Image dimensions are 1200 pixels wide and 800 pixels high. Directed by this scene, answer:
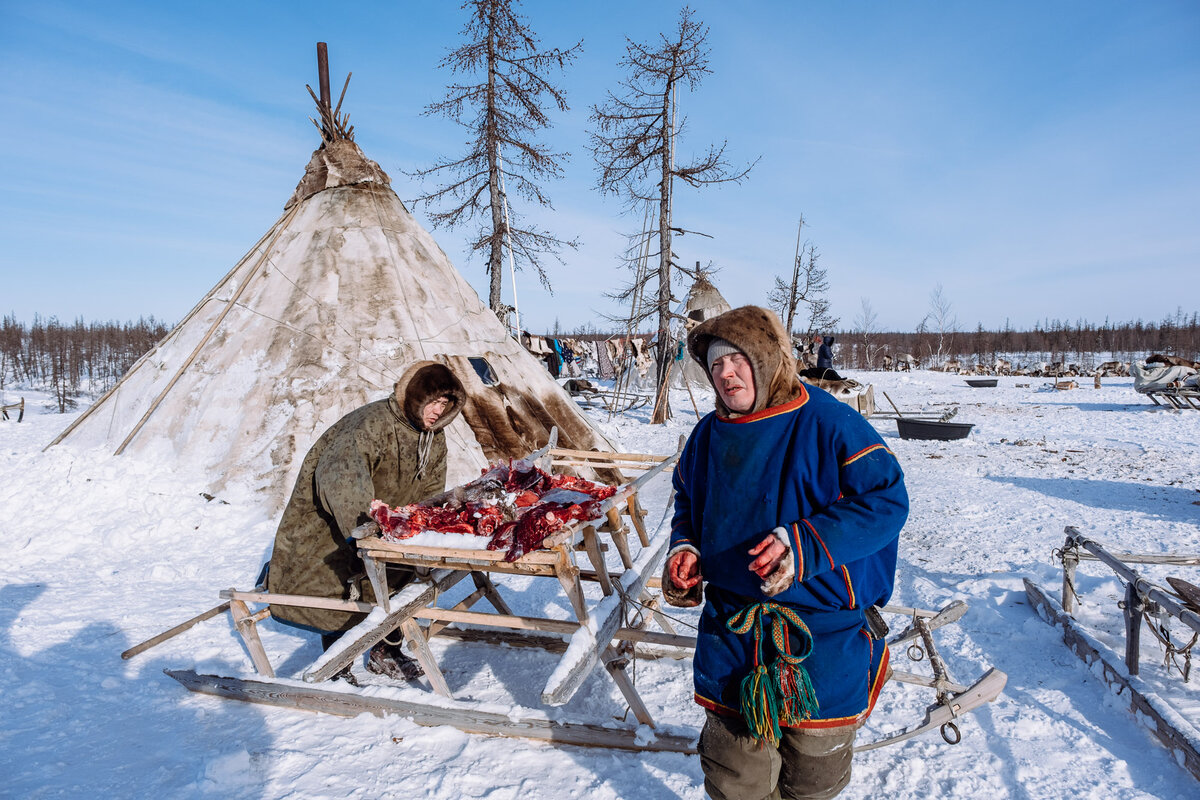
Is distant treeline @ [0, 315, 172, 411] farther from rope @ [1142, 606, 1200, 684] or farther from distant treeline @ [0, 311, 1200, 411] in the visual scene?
Result: rope @ [1142, 606, 1200, 684]

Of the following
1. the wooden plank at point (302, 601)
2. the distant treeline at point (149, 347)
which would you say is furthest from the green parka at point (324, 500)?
the distant treeline at point (149, 347)

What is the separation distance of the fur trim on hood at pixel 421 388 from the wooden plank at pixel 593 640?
52.1 inches

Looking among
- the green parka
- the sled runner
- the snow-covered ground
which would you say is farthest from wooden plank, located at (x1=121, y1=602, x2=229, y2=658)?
the green parka

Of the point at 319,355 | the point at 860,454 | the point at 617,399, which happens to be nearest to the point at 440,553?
the point at 860,454

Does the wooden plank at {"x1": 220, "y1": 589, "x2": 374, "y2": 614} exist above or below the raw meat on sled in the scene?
below

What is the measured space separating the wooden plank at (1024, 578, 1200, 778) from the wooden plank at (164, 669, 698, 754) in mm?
1907

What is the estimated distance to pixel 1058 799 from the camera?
8.05 feet

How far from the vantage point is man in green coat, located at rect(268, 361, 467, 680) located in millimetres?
3305

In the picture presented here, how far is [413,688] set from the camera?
3312 millimetres

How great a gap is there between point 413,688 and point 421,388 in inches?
60.4

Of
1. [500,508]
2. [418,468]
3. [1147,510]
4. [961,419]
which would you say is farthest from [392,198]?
[961,419]

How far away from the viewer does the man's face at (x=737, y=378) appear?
1.85 m

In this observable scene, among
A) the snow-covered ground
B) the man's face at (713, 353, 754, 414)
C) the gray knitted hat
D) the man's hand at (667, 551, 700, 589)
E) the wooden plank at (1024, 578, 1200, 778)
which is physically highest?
the gray knitted hat

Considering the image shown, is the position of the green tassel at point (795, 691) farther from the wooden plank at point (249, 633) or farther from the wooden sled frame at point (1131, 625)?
the wooden plank at point (249, 633)
